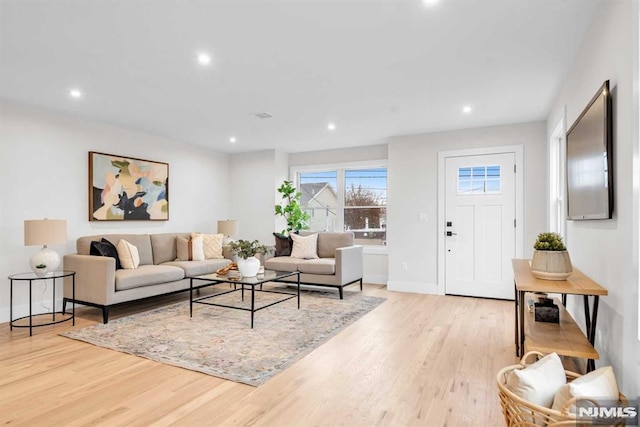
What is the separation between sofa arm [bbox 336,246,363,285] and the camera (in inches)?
200

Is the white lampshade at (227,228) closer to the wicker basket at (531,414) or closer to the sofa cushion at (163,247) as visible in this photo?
the sofa cushion at (163,247)

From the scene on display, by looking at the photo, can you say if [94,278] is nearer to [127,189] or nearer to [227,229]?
[127,189]

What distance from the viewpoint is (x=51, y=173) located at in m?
4.40

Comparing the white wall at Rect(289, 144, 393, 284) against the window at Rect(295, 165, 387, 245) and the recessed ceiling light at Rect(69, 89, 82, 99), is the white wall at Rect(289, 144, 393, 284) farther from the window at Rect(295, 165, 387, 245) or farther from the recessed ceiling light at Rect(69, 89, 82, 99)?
the recessed ceiling light at Rect(69, 89, 82, 99)

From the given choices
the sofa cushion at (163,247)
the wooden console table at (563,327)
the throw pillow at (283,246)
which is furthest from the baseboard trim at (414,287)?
→ the sofa cushion at (163,247)

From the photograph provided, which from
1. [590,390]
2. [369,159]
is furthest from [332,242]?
[590,390]

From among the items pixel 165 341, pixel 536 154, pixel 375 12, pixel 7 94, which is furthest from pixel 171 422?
pixel 536 154

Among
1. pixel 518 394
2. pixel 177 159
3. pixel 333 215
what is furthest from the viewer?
pixel 333 215

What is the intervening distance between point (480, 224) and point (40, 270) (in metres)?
5.32

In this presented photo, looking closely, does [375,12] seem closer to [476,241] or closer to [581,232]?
[581,232]

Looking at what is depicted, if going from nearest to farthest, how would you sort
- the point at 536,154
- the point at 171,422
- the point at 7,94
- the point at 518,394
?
the point at 518,394
the point at 171,422
the point at 7,94
the point at 536,154

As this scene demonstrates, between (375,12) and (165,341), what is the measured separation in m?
3.12

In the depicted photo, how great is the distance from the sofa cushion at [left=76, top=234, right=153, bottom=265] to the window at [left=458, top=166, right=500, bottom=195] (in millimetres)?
4476

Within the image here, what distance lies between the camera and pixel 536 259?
2.40 metres
